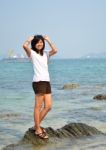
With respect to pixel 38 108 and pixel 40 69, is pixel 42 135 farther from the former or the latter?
pixel 40 69

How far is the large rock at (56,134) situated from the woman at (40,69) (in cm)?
14

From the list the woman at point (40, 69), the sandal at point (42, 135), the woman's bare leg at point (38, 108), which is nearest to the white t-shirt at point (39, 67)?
the woman at point (40, 69)

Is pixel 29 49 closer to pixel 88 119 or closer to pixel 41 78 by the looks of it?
pixel 41 78

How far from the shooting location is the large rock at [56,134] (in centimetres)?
870

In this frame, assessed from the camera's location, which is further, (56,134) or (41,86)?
(56,134)

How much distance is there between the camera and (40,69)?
849 centimetres

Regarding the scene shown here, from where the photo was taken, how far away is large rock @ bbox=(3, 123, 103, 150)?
28.6ft

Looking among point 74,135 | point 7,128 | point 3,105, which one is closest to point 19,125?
point 7,128

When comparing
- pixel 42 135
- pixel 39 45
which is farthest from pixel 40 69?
pixel 42 135

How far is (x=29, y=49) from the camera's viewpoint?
336 inches

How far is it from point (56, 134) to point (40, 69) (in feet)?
5.10

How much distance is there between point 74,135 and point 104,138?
650mm

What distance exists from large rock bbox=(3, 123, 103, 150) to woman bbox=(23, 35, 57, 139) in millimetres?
144

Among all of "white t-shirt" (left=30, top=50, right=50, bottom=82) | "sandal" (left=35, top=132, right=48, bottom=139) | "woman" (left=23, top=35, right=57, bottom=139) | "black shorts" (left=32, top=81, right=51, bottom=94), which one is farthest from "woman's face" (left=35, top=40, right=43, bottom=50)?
"sandal" (left=35, top=132, right=48, bottom=139)
